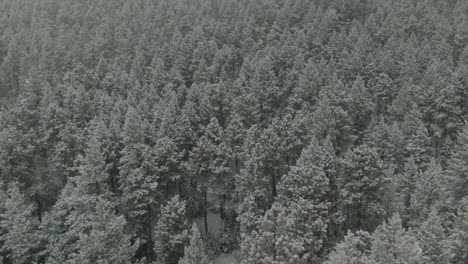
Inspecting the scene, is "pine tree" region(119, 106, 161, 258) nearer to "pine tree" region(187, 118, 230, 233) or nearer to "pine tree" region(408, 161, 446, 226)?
"pine tree" region(187, 118, 230, 233)

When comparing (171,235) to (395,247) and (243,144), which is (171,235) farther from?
(395,247)

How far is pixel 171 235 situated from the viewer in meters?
44.2

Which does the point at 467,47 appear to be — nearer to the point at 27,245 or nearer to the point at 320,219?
the point at 320,219

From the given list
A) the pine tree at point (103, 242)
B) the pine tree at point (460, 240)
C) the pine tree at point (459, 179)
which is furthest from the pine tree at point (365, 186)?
the pine tree at point (103, 242)

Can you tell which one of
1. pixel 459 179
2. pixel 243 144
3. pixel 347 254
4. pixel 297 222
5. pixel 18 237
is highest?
pixel 459 179

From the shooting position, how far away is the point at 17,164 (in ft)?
179

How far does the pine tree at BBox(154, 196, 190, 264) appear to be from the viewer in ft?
144

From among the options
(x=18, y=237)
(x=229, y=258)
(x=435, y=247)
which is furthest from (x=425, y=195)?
(x=18, y=237)

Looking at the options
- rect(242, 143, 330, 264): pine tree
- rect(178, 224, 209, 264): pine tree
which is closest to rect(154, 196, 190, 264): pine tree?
rect(178, 224, 209, 264): pine tree

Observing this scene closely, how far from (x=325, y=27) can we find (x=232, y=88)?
31.9 m

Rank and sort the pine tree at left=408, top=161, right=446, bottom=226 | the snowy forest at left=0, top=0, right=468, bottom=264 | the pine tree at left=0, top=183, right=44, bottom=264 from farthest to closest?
the pine tree at left=0, top=183, right=44, bottom=264
the pine tree at left=408, top=161, right=446, bottom=226
the snowy forest at left=0, top=0, right=468, bottom=264

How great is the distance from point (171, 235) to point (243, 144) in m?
14.5

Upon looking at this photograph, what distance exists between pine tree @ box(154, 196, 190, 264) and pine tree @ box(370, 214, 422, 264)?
19.6m

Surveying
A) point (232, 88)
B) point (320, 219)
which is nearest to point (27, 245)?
point (320, 219)
